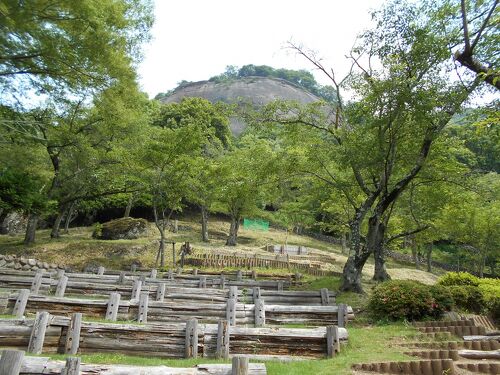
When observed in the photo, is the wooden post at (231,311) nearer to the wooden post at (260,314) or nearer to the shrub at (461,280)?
the wooden post at (260,314)

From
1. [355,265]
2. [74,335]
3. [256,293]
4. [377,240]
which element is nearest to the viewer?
[74,335]

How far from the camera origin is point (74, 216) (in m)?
42.9

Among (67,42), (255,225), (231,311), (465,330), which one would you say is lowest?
(231,311)

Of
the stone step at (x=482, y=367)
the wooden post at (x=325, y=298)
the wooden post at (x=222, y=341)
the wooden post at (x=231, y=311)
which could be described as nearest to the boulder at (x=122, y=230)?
the wooden post at (x=325, y=298)

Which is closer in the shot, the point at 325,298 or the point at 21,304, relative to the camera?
the point at 21,304

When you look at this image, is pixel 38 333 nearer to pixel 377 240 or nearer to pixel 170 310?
pixel 170 310

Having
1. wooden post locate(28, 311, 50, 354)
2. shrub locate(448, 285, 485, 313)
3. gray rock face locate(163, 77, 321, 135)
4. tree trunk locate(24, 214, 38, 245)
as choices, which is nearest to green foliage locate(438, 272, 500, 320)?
shrub locate(448, 285, 485, 313)

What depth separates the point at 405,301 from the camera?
12.2m

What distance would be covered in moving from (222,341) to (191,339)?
0.66 metres

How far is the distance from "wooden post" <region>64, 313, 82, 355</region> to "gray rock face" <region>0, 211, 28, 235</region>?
30.4 meters

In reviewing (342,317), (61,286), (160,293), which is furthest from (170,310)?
(61,286)

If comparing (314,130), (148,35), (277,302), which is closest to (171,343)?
(277,302)

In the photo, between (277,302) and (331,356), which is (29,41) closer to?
(277,302)

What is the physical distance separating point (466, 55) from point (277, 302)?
988 centimetres
